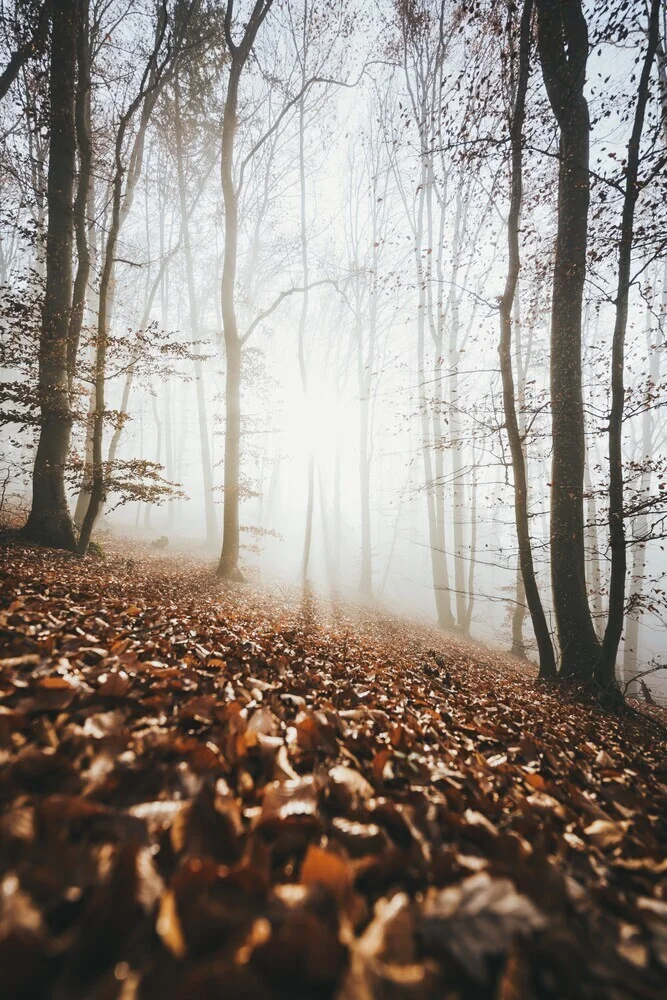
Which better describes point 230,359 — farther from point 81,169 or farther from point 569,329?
point 569,329

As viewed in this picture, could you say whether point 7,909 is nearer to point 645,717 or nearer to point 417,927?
point 417,927

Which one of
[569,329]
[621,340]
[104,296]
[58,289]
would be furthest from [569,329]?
[58,289]

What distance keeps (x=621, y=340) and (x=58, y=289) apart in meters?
8.45

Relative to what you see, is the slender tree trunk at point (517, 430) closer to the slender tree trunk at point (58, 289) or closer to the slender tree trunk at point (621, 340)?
the slender tree trunk at point (621, 340)

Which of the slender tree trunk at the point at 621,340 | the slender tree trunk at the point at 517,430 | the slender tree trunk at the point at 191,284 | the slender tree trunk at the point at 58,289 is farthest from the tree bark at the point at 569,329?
the slender tree trunk at the point at 191,284

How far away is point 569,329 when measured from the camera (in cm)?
527

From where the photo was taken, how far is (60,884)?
0.83m

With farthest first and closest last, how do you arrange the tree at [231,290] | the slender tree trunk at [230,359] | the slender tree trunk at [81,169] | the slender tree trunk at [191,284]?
the slender tree trunk at [191,284] → the slender tree trunk at [230,359] → the tree at [231,290] → the slender tree trunk at [81,169]

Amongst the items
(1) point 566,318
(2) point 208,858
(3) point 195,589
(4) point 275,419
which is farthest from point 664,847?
(4) point 275,419

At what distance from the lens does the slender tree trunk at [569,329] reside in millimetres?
5059

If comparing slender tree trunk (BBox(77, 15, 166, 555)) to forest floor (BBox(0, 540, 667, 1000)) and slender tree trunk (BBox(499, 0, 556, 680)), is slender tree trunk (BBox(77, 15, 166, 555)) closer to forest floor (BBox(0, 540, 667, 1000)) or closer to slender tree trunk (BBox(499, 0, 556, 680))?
forest floor (BBox(0, 540, 667, 1000))

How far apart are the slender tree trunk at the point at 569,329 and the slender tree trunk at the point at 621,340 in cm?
68

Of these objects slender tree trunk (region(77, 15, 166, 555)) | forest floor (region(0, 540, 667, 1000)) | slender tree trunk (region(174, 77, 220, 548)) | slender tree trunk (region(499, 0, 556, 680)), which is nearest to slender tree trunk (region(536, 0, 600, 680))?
slender tree trunk (region(499, 0, 556, 680))

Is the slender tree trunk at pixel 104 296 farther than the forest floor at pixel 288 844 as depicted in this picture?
Yes
